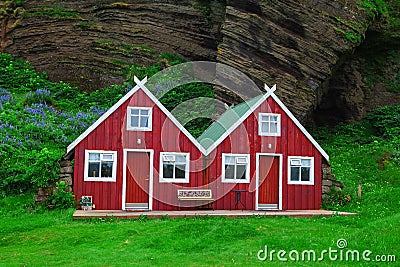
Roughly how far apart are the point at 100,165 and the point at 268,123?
273 inches

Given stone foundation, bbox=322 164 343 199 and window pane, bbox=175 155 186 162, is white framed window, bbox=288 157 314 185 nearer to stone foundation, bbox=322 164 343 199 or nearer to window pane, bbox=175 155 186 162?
stone foundation, bbox=322 164 343 199

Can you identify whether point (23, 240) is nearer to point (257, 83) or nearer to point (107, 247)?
point (107, 247)

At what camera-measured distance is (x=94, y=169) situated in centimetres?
2125

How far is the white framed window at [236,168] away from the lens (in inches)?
885

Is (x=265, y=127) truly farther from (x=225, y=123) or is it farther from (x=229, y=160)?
(x=229, y=160)

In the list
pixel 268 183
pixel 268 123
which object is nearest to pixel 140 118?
pixel 268 123

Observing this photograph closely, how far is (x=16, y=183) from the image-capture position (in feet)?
73.4

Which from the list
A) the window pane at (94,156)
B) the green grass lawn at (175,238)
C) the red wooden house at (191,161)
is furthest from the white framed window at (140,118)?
the green grass lawn at (175,238)

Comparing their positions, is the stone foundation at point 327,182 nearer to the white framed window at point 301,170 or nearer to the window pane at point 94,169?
the white framed window at point 301,170

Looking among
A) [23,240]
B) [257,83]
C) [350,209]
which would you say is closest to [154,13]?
[257,83]

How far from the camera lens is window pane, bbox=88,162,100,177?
69.5 feet

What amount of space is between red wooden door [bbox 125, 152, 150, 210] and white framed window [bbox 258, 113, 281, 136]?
4834mm

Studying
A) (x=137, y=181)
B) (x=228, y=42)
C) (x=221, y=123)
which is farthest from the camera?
(x=228, y=42)

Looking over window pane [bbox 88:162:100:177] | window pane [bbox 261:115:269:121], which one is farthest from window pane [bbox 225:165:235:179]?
window pane [bbox 88:162:100:177]
